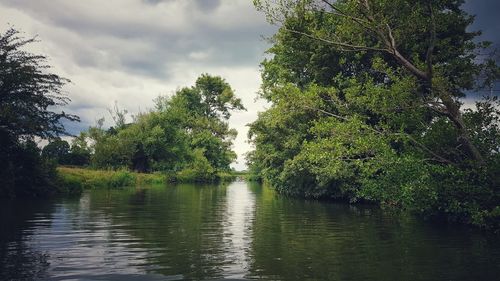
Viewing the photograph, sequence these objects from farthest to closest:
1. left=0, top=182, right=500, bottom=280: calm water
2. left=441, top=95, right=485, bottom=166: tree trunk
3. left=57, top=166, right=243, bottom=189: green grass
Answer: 1. left=57, top=166, right=243, bottom=189: green grass
2. left=441, top=95, right=485, bottom=166: tree trunk
3. left=0, top=182, right=500, bottom=280: calm water

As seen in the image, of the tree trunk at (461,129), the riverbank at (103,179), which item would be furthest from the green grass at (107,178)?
the tree trunk at (461,129)

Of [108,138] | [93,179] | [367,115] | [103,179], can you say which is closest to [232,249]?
[367,115]

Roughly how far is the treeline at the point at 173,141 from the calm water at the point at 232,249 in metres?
37.5

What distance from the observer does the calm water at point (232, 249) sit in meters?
8.75

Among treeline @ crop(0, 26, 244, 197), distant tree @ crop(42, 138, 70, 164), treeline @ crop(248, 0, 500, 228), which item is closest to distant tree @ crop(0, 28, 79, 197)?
treeline @ crop(0, 26, 244, 197)

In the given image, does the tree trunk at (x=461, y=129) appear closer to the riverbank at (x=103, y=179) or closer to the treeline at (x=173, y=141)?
the riverbank at (x=103, y=179)

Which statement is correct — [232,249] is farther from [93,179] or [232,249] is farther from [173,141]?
[173,141]

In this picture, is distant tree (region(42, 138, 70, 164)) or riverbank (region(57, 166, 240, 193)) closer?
riverbank (region(57, 166, 240, 193))

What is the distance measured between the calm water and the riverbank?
15.2 metres

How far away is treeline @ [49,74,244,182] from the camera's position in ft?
199

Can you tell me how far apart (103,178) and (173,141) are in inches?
1135

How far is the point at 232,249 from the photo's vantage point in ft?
37.9

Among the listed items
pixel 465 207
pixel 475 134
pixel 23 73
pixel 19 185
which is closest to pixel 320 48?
pixel 475 134

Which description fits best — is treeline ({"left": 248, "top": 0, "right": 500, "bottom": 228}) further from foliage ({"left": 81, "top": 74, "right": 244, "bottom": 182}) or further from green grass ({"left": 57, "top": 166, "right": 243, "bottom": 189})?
foliage ({"left": 81, "top": 74, "right": 244, "bottom": 182})
